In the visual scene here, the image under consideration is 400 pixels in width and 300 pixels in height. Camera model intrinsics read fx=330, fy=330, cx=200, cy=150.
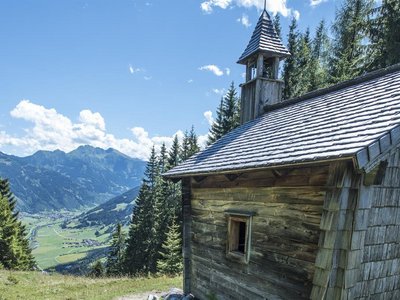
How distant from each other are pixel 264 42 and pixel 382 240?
31.4ft

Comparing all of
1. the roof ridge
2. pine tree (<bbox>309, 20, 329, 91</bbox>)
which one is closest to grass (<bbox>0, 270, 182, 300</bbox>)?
the roof ridge

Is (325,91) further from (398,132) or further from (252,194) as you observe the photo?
(398,132)

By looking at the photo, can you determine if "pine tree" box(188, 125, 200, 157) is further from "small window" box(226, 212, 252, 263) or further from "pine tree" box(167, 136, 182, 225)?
"small window" box(226, 212, 252, 263)

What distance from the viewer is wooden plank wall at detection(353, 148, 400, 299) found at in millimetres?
5668

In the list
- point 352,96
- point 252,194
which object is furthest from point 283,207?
point 352,96

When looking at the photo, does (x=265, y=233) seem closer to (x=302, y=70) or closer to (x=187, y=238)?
(x=187, y=238)

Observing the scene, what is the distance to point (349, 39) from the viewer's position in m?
28.9

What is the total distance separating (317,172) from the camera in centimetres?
607

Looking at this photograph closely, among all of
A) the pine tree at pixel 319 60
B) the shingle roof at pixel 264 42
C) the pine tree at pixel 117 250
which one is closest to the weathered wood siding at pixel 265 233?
the shingle roof at pixel 264 42

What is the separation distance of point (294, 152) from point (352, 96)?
3188 millimetres

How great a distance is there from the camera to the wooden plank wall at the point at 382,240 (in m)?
5.67

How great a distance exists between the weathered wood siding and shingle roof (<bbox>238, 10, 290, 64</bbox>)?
6.43 m

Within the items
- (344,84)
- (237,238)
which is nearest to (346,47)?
(344,84)

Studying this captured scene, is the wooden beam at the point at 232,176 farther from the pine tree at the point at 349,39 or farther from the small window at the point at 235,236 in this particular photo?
the pine tree at the point at 349,39
